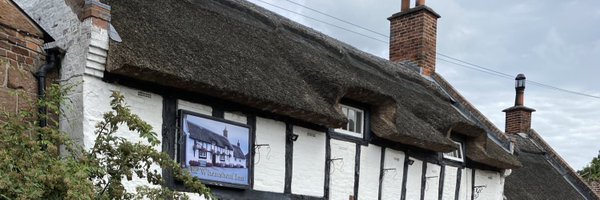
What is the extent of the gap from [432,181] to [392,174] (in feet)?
4.73

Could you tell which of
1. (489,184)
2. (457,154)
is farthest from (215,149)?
(489,184)

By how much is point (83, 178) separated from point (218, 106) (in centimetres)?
392

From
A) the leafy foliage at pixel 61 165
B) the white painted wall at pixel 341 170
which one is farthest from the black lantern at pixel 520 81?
the leafy foliage at pixel 61 165

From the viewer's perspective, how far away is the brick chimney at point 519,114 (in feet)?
76.7

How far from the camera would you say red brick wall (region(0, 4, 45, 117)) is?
7.19 metres

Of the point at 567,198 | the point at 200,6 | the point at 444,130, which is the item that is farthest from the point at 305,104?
the point at 567,198

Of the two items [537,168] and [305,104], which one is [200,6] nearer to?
[305,104]

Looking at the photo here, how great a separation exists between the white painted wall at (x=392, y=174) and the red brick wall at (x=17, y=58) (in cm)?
612

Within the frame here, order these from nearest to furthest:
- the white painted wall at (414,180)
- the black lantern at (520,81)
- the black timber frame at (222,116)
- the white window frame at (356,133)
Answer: the black timber frame at (222,116)
the white window frame at (356,133)
the white painted wall at (414,180)
the black lantern at (520,81)

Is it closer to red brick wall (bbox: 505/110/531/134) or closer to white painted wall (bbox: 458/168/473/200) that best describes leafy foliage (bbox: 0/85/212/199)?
white painted wall (bbox: 458/168/473/200)

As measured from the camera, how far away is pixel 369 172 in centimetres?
1148

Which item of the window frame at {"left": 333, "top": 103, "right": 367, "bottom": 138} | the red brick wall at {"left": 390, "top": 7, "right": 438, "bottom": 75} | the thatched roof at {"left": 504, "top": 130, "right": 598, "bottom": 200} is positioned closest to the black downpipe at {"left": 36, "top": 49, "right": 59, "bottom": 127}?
the window frame at {"left": 333, "top": 103, "right": 367, "bottom": 138}

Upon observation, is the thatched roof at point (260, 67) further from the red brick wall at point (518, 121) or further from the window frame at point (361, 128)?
the red brick wall at point (518, 121)

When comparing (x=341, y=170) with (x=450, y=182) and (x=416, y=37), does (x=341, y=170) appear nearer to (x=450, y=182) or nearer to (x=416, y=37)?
(x=450, y=182)
